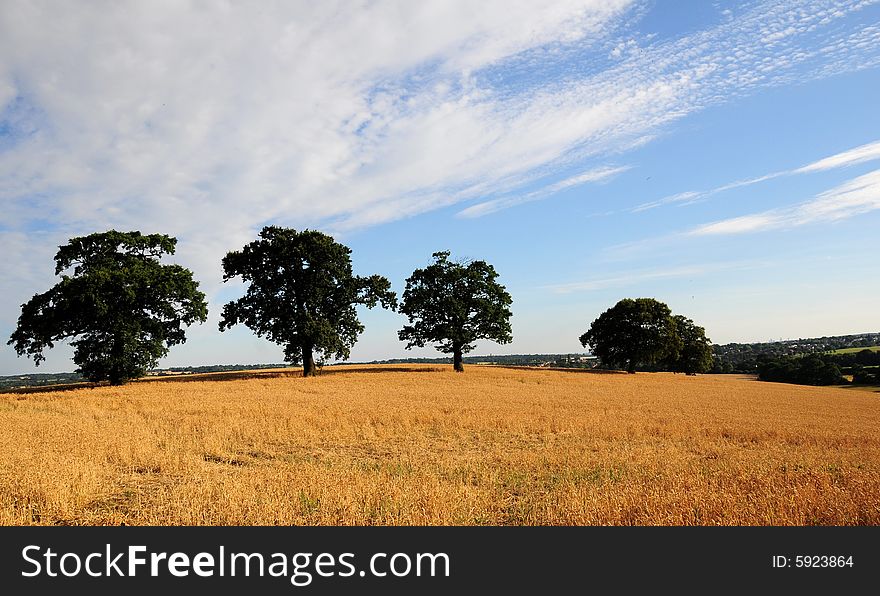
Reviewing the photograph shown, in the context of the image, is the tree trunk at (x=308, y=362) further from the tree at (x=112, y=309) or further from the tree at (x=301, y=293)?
the tree at (x=112, y=309)

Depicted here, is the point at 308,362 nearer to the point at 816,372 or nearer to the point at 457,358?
the point at 457,358

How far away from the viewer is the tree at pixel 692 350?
8194 centimetres

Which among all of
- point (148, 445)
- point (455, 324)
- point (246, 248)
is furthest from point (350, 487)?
point (455, 324)

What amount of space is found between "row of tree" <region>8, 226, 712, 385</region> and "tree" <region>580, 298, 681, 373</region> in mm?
24046

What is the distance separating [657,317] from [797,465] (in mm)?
62400

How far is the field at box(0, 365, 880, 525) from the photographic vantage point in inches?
300

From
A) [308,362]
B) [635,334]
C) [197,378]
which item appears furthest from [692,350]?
[197,378]

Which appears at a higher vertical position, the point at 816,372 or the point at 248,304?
the point at 248,304

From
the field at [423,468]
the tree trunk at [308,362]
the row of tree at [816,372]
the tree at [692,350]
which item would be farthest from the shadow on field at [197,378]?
the row of tree at [816,372]

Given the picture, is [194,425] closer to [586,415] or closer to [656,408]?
[586,415]

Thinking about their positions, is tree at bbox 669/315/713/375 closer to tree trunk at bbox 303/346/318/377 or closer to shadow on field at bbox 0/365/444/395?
shadow on field at bbox 0/365/444/395

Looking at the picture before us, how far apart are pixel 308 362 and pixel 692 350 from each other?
63.9 metres

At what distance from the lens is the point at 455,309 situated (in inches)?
2103
